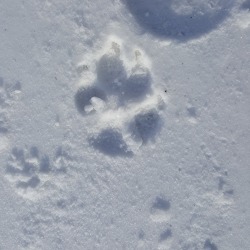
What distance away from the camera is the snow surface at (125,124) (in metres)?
2.38

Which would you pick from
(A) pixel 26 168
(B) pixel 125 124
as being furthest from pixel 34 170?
(B) pixel 125 124

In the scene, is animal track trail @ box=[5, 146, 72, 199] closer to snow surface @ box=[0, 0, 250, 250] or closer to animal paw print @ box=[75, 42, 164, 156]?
snow surface @ box=[0, 0, 250, 250]

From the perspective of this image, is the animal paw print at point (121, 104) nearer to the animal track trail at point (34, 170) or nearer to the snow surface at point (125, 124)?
the snow surface at point (125, 124)

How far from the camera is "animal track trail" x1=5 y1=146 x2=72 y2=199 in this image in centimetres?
241

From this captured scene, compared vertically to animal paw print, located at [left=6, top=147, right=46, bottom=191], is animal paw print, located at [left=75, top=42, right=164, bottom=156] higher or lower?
higher

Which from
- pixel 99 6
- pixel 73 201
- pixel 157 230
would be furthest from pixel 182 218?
pixel 99 6

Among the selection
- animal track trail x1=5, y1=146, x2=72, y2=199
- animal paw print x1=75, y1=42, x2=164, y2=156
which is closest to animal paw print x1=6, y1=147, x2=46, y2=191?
animal track trail x1=5, y1=146, x2=72, y2=199

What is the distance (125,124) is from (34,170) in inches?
20.9

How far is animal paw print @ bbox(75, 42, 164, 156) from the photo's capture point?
2381 mm

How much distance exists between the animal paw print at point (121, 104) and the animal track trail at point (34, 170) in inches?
8.3

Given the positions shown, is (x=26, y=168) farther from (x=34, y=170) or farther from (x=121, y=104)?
(x=121, y=104)

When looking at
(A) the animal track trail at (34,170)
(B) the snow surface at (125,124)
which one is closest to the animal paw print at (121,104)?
(B) the snow surface at (125,124)

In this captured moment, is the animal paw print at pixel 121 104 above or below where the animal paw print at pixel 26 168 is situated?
above

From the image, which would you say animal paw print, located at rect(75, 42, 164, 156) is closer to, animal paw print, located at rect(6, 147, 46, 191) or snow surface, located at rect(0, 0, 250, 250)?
snow surface, located at rect(0, 0, 250, 250)
